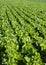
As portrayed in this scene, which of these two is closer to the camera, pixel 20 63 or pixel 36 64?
pixel 36 64

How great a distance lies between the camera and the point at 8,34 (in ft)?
40.3

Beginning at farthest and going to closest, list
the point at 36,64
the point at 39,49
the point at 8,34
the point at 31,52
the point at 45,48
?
the point at 8,34, the point at 39,49, the point at 45,48, the point at 31,52, the point at 36,64

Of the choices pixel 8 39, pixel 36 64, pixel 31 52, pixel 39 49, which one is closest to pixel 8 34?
pixel 8 39

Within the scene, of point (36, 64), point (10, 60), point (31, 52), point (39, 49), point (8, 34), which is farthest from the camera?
point (8, 34)

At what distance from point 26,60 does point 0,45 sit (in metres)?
2.53

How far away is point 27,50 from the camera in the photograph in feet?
31.8

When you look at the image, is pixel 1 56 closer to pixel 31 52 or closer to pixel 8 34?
pixel 31 52

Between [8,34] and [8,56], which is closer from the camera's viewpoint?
[8,56]

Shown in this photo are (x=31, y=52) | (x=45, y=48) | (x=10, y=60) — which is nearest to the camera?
(x=10, y=60)

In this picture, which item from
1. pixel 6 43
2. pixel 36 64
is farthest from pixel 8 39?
pixel 36 64

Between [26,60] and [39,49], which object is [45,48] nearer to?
[39,49]

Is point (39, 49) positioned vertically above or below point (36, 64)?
below

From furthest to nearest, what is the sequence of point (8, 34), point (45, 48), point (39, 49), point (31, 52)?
1. point (8, 34)
2. point (39, 49)
3. point (45, 48)
4. point (31, 52)

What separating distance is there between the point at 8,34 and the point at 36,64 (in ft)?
15.0
